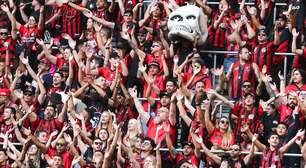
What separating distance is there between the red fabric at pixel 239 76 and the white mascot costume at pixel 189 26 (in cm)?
98

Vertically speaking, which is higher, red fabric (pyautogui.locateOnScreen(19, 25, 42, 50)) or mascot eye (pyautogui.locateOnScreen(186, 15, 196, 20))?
mascot eye (pyautogui.locateOnScreen(186, 15, 196, 20))

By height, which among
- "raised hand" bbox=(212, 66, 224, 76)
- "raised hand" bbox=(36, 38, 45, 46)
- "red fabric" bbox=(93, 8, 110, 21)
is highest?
"red fabric" bbox=(93, 8, 110, 21)

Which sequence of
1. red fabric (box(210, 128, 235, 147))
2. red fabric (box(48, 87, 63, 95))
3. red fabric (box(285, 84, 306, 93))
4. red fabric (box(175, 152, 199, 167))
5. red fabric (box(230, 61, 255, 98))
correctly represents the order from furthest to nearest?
red fabric (box(48, 87, 63, 95)) → red fabric (box(230, 61, 255, 98)) → red fabric (box(285, 84, 306, 93)) → red fabric (box(210, 128, 235, 147)) → red fabric (box(175, 152, 199, 167))

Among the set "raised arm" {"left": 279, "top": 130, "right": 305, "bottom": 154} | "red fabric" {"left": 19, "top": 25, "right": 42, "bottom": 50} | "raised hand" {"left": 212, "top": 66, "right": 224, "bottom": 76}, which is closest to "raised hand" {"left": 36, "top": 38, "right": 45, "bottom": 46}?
"red fabric" {"left": 19, "top": 25, "right": 42, "bottom": 50}

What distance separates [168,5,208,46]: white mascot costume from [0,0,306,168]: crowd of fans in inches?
4.4

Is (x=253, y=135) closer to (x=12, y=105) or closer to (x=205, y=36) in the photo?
(x=205, y=36)

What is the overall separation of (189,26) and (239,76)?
55.3 inches

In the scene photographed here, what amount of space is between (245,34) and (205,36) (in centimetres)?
65

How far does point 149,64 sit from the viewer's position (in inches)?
1160

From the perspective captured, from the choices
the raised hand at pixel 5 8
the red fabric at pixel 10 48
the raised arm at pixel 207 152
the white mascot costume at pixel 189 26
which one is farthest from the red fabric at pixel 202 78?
the raised hand at pixel 5 8

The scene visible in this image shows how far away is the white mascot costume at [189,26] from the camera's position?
29.5 metres

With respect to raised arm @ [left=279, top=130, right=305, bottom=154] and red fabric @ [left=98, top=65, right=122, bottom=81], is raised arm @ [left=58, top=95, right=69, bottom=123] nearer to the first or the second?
red fabric @ [left=98, top=65, right=122, bottom=81]

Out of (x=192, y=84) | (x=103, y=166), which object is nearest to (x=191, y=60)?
(x=192, y=84)

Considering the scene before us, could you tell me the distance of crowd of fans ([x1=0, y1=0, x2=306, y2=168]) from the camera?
28.0 meters
